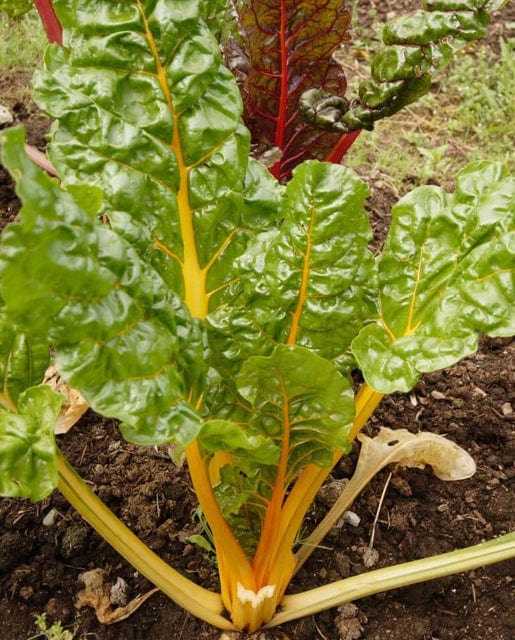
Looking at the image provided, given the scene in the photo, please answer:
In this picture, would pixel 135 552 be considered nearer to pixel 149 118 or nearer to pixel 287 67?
pixel 149 118

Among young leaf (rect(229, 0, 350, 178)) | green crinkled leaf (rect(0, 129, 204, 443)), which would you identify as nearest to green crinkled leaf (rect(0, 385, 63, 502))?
green crinkled leaf (rect(0, 129, 204, 443))

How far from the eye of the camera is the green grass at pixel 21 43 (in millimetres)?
3516

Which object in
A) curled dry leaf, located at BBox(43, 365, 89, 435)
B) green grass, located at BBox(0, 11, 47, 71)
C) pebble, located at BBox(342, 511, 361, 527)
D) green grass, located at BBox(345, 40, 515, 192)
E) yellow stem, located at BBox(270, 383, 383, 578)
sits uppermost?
green grass, located at BBox(0, 11, 47, 71)

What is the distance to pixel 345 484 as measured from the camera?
2098mm

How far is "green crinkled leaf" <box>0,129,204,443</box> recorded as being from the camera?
110 cm

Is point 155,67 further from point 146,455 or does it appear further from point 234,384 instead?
point 146,455

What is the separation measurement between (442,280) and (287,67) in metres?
1.08

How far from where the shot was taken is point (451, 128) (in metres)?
3.48

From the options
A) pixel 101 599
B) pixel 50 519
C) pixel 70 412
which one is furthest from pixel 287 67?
pixel 101 599

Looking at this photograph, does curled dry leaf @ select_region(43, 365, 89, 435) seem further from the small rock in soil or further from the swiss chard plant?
the swiss chard plant

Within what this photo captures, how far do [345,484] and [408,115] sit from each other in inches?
78.4

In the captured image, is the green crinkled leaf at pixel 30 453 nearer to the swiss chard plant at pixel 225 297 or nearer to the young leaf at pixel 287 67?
the swiss chard plant at pixel 225 297

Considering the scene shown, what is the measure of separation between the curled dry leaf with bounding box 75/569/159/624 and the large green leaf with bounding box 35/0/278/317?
0.72 metres

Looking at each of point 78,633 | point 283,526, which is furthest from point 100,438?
point 283,526
